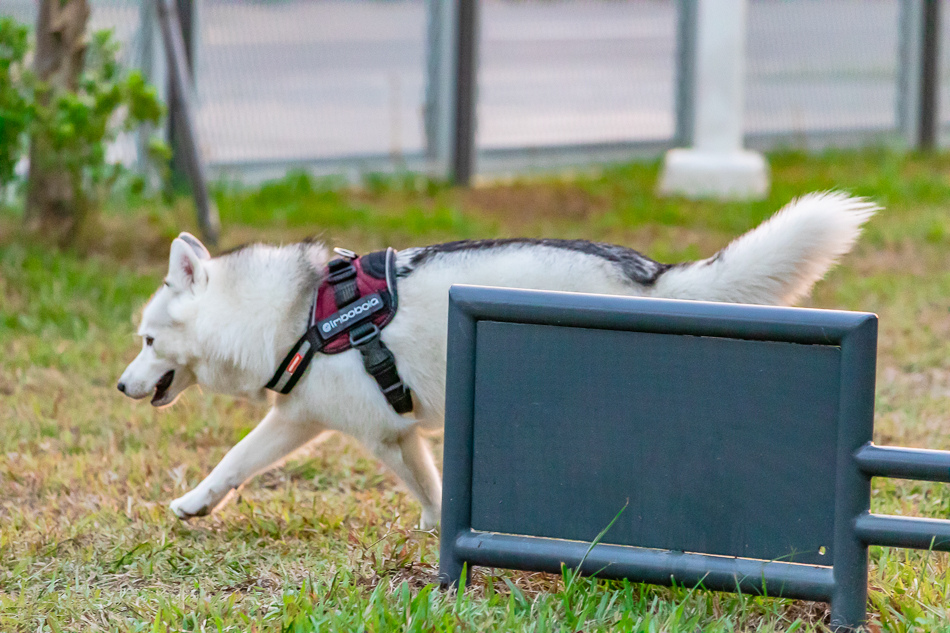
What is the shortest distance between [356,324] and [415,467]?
49cm

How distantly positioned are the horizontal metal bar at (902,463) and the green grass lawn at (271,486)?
36 centimetres

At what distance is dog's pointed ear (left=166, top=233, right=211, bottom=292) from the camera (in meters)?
3.16

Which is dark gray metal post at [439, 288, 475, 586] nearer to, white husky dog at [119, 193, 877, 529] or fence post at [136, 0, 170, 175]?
white husky dog at [119, 193, 877, 529]

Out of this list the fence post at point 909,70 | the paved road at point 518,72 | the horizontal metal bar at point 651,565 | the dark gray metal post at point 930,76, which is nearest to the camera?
the horizontal metal bar at point 651,565

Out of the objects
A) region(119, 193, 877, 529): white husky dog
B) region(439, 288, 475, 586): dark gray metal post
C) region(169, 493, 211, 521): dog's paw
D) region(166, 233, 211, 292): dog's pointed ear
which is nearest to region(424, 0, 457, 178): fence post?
region(119, 193, 877, 529): white husky dog

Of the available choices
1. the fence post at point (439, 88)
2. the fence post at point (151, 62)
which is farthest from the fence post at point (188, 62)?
the fence post at point (439, 88)

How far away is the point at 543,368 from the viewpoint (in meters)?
2.60

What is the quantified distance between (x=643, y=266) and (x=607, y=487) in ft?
2.40

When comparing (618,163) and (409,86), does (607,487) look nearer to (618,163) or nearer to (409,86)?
(409,86)

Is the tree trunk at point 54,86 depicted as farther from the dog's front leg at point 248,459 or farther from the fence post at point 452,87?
the fence post at point 452,87

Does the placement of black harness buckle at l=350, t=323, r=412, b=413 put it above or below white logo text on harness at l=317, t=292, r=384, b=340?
below

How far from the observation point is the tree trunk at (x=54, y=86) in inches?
237

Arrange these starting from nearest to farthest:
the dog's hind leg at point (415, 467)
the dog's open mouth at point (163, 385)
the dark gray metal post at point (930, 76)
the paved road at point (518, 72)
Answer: the dog's hind leg at point (415, 467) < the dog's open mouth at point (163, 385) < the paved road at point (518, 72) < the dark gray metal post at point (930, 76)

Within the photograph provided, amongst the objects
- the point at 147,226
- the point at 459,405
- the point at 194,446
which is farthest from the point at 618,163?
the point at 459,405
